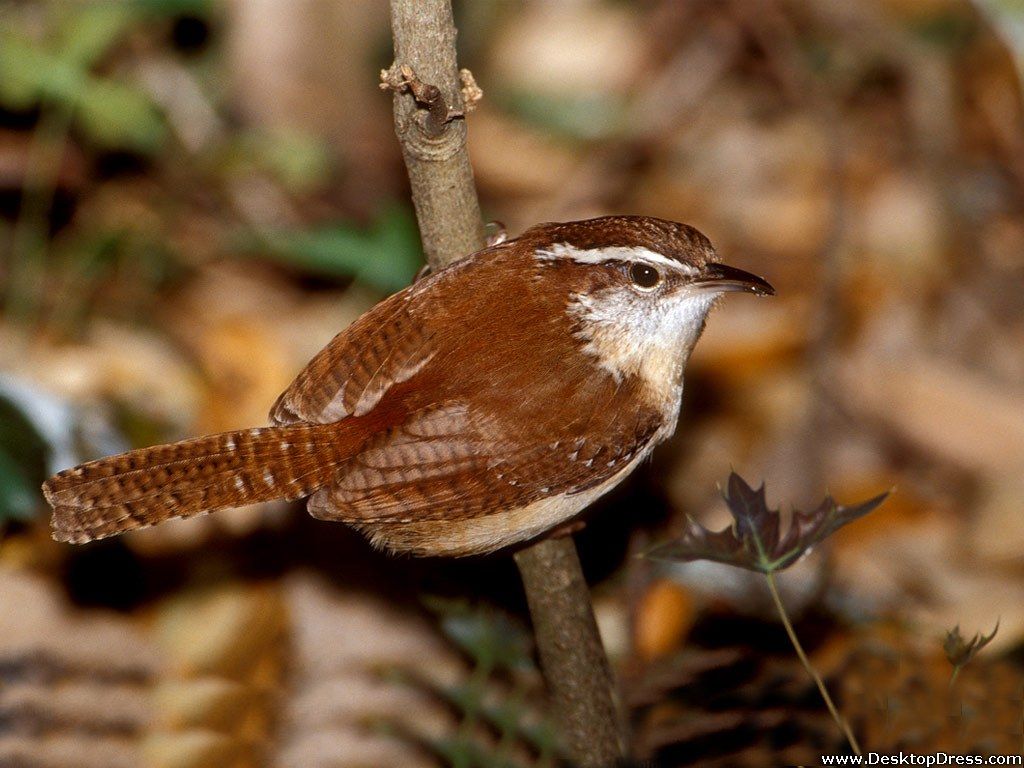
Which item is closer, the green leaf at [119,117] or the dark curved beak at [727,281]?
the dark curved beak at [727,281]

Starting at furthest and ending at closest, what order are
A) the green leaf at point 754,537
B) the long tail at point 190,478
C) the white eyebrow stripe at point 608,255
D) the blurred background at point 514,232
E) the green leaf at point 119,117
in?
the green leaf at point 119,117, the blurred background at point 514,232, the white eyebrow stripe at point 608,255, the long tail at point 190,478, the green leaf at point 754,537

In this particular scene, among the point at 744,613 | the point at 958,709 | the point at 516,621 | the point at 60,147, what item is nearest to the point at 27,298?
the point at 60,147

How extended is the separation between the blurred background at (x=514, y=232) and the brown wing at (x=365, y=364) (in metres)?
0.65

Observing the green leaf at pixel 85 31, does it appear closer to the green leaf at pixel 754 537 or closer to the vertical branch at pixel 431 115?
the vertical branch at pixel 431 115

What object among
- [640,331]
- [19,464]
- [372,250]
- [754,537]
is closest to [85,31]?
[372,250]

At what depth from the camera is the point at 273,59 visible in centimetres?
595

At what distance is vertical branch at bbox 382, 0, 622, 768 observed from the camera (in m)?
2.54

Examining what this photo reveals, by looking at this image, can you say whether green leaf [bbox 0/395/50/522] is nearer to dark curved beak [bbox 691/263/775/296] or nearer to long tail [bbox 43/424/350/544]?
long tail [bbox 43/424/350/544]

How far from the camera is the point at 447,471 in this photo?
9.23ft

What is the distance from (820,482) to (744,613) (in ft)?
3.24

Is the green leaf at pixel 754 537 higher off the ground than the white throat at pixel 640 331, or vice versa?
the white throat at pixel 640 331

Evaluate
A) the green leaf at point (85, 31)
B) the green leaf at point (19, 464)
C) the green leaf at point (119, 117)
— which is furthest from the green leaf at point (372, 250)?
the green leaf at point (19, 464)

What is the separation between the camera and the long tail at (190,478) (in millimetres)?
2713

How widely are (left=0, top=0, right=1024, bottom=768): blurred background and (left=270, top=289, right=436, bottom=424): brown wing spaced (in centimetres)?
65
